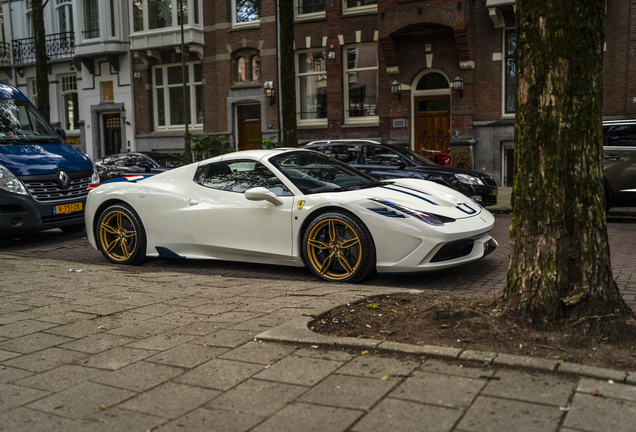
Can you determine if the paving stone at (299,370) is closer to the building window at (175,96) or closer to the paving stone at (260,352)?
the paving stone at (260,352)

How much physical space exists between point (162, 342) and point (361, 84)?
744 inches

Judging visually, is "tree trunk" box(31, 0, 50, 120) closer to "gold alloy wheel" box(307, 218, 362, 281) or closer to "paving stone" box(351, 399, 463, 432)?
"gold alloy wheel" box(307, 218, 362, 281)

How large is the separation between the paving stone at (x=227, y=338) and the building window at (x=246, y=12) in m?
21.5

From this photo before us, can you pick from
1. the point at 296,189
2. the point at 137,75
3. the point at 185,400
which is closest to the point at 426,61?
the point at 137,75

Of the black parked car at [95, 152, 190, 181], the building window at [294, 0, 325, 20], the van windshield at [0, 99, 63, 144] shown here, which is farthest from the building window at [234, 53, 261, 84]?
the van windshield at [0, 99, 63, 144]

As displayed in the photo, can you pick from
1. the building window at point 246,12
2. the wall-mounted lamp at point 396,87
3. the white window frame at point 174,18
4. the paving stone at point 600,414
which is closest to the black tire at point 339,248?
the paving stone at point 600,414

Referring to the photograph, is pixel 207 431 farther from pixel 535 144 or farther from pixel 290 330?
pixel 535 144

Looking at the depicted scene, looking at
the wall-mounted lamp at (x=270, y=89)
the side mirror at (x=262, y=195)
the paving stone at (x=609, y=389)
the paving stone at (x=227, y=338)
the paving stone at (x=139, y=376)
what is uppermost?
the wall-mounted lamp at (x=270, y=89)

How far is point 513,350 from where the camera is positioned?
3447 mm

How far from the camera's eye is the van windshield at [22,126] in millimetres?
9891

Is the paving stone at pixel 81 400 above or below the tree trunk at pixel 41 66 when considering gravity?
below

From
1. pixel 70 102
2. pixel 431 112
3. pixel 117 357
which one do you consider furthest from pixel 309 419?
pixel 70 102

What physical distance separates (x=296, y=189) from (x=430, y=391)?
373cm

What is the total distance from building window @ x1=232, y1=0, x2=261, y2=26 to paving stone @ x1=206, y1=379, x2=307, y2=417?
22.5 m
